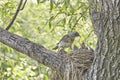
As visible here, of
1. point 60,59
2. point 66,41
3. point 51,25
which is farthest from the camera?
point 66,41

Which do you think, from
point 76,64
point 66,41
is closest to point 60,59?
point 76,64

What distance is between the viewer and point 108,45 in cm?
197

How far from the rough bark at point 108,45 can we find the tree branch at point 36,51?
0.83ft

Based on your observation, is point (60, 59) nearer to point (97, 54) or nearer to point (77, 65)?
point (77, 65)

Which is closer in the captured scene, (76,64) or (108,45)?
(108,45)

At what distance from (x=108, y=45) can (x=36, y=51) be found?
1.56 ft

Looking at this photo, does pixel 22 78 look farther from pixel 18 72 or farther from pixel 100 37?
pixel 100 37

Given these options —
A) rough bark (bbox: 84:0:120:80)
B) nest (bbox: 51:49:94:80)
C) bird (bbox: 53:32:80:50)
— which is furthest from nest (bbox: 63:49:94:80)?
bird (bbox: 53:32:80:50)

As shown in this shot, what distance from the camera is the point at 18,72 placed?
3641 millimetres

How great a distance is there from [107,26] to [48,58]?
423 mm

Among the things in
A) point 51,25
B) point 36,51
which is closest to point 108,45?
point 36,51

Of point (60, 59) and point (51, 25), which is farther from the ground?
point (51, 25)

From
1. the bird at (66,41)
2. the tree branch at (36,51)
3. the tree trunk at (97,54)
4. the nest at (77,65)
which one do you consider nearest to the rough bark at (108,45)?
the tree trunk at (97,54)

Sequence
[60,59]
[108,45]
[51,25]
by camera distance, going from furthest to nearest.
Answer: [51,25], [60,59], [108,45]
